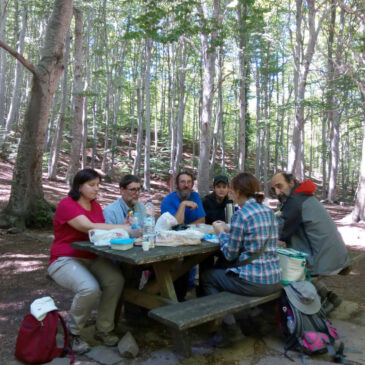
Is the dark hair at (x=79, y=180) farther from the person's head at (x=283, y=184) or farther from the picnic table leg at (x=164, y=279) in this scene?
the person's head at (x=283, y=184)

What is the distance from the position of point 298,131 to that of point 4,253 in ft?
35.9

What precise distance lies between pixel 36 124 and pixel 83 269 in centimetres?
491

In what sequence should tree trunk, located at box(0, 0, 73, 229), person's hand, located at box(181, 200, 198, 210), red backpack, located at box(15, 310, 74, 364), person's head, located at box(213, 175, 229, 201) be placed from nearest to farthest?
red backpack, located at box(15, 310, 74, 364)
person's hand, located at box(181, 200, 198, 210)
person's head, located at box(213, 175, 229, 201)
tree trunk, located at box(0, 0, 73, 229)

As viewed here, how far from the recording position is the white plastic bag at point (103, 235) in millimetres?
3076

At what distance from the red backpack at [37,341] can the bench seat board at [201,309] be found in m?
0.78

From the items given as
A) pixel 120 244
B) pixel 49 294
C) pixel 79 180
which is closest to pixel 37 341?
pixel 120 244

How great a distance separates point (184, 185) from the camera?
4.50 meters

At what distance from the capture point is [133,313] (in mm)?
3699

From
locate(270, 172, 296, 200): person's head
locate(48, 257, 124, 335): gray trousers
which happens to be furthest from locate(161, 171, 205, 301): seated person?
locate(48, 257, 124, 335): gray trousers

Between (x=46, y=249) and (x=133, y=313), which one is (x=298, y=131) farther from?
(x=133, y=313)

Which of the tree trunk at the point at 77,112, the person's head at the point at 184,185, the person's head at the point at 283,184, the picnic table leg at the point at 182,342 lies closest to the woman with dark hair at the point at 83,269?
the picnic table leg at the point at 182,342

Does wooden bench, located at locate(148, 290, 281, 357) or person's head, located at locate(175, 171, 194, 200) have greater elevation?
person's head, located at locate(175, 171, 194, 200)

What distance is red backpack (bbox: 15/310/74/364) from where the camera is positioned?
262cm

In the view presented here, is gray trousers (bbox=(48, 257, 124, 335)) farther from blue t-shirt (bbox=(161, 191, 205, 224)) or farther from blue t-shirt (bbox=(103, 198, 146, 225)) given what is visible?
blue t-shirt (bbox=(161, 191, 205, 224))
